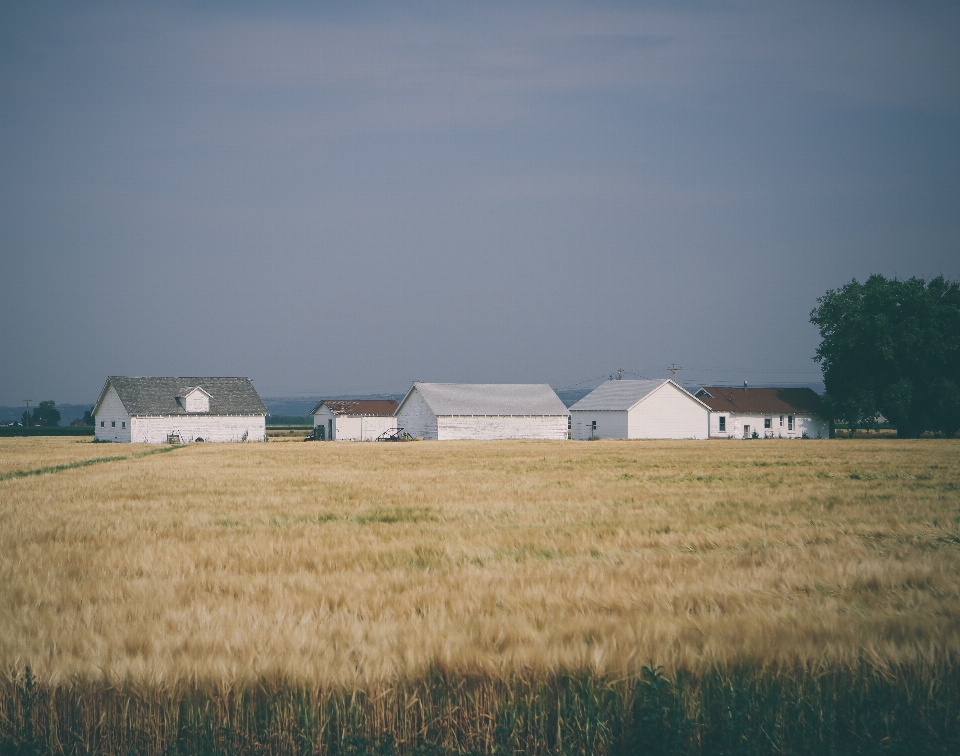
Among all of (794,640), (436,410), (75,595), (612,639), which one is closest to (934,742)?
(794,640)

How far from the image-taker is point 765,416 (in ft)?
312

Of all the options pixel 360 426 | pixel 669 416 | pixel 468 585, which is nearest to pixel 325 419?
pixel 360 426

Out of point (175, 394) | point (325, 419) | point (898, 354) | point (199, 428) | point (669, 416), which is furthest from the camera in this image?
point (325, 419)

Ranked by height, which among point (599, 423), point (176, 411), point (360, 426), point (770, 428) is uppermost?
point (176, 411)

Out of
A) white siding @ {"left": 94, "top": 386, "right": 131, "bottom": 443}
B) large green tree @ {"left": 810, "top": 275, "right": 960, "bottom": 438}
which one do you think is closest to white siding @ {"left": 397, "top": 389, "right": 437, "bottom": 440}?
white siding @ {"left": 94, "top": 386, "right": 131, "bottom": 443}

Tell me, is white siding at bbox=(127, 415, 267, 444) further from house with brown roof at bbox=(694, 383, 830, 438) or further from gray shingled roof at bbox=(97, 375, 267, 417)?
house with brown roof at bbox=(694, 383, 830, 438)

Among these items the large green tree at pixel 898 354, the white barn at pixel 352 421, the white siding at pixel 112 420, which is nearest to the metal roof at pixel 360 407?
the white barn at pixel 352 421

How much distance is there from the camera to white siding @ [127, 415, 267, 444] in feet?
274

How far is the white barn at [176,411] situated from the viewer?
275 ft

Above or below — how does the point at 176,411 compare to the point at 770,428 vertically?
above

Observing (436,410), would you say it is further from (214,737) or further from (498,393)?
(214,737)

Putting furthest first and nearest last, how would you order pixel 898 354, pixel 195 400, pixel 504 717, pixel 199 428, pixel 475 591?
pixel 195 400
pixel 199 428
pixel 898 354
pixel 475 591
pixel 504 717

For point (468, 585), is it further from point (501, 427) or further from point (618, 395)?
point (618, 395)

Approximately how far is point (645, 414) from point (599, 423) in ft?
18.4
